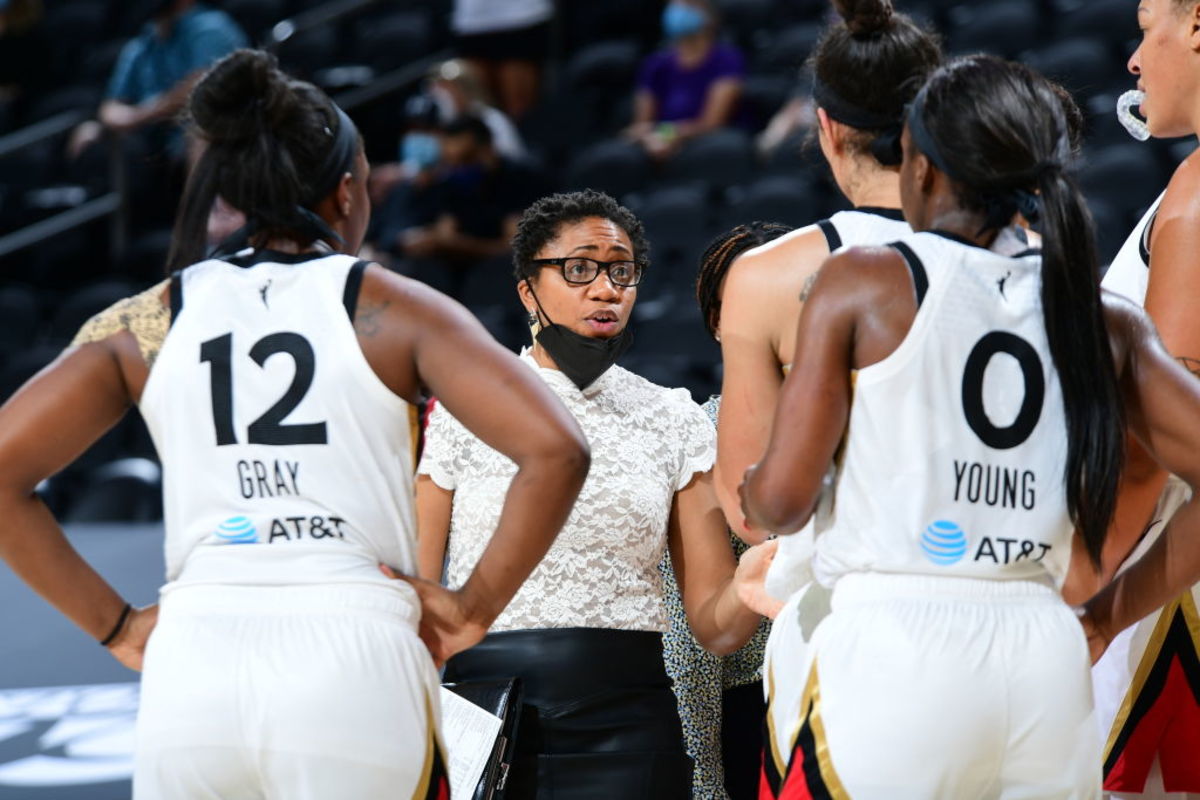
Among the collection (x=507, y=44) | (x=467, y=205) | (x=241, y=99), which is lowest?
(x=241, y=99)

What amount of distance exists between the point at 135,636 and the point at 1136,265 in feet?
6.39

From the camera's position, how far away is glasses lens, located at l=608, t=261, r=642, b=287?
11.0ft

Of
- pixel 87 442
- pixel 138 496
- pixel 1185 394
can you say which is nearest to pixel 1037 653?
pixel 1185 394

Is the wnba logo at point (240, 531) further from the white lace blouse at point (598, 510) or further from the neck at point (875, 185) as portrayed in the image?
the neck at point (875, 185)

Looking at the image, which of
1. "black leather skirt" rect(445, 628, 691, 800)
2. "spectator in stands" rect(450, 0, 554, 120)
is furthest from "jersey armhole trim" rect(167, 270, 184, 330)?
"spectator in stands" rect(450, 0, 554, 120)

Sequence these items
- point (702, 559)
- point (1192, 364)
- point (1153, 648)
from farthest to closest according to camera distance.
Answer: point (702, 559), point (1153, 648), point (1192, 364)

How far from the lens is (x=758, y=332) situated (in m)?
2.56

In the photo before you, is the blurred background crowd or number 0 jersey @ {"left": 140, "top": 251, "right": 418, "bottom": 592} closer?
number 0 jersey @ {"left": 140, "top": 251, "right": 418, "bottom": 592}

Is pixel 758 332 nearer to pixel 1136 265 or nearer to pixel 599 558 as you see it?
pixel 599 558

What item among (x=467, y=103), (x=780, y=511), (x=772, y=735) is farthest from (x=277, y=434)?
(x=467, y=103)

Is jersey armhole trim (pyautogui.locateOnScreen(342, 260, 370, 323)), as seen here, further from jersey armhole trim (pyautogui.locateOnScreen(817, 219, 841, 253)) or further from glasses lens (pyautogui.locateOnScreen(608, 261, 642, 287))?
glasses lens (pyautogui.locateOnScreen(608, 261, 642, 287))

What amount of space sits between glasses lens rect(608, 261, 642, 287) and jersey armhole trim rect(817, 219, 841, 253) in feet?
2.80

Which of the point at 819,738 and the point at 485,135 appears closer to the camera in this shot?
the point at 819,738

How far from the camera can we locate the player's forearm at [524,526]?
2.31 m
